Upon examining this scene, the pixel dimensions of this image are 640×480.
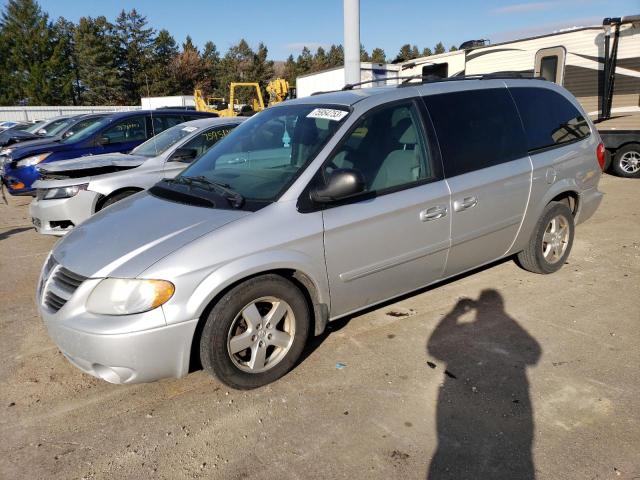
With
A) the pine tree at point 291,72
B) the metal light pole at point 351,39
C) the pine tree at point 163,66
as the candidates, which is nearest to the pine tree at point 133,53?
the pine tree at point 163,66

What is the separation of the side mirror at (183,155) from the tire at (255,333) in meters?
3.92

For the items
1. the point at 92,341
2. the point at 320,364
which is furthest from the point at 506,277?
the point at 92,341

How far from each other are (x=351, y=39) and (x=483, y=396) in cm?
706

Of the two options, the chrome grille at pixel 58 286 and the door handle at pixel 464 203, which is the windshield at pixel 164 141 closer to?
the chrome grille at pixel 58 286

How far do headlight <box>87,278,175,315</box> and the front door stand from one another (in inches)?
41.2

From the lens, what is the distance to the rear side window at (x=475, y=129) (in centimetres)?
375

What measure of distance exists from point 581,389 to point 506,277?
76.8 inches

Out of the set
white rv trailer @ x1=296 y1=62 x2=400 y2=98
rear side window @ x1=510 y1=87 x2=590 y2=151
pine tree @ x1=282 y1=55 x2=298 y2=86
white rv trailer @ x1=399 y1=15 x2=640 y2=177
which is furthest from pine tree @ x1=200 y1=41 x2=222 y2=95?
rear side window @ x1=510 y1=87 x2=590 y2=151

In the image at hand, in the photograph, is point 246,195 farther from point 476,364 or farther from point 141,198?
point 476,364

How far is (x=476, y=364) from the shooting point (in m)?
3.30

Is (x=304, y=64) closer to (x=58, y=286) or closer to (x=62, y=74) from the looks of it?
(x=62, y=74)

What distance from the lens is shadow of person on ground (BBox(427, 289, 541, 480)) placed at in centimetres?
242

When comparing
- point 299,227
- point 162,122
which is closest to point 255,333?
point 299,227

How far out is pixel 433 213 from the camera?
358cm
